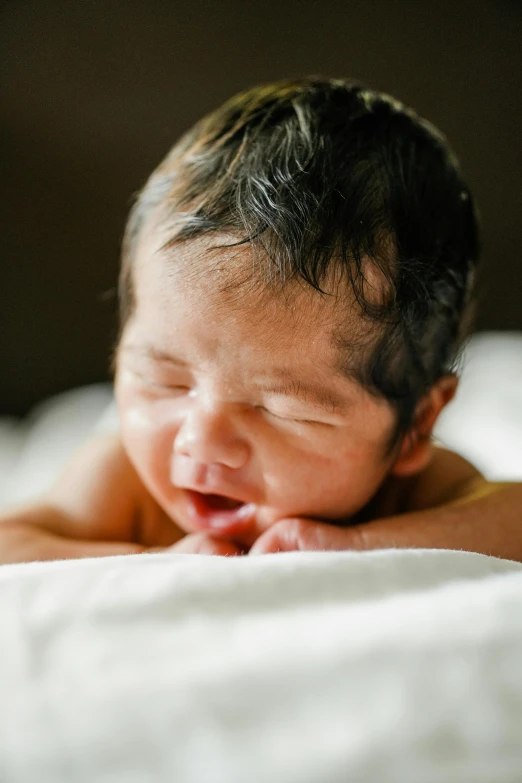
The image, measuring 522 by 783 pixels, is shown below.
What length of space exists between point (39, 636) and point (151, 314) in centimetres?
38

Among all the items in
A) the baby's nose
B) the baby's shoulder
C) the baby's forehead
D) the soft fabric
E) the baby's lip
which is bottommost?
the soft fabric

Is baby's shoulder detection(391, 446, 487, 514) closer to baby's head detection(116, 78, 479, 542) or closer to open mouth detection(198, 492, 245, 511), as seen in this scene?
baby's head detection(116, 78, 479, 542)

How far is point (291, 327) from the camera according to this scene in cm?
67

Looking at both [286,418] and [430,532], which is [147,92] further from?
[430,532]

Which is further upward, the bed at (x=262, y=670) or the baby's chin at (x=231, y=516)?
the bed at (x=262, y=670)

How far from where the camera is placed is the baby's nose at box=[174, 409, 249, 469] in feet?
2.24

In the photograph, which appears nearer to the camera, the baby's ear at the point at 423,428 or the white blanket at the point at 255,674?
the white blanket at the point at 255,674

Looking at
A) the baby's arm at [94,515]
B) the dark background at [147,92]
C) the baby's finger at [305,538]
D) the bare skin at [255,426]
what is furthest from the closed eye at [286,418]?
the dark background at [147,92]

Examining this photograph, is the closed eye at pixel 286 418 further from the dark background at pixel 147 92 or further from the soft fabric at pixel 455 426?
the dark background at pixel 147 92

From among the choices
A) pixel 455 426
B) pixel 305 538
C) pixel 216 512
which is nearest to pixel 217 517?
pixel 216 512

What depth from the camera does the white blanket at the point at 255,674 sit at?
0.38 m

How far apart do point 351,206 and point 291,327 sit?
14 cm

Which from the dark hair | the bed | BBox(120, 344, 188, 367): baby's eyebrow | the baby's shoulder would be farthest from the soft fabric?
the bed

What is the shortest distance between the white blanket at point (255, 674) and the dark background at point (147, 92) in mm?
1328
